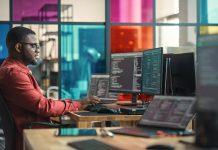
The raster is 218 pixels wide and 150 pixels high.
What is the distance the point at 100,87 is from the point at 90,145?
270 centimetres

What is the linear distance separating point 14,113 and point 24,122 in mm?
112

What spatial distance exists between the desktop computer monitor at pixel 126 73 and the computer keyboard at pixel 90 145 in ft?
7.30

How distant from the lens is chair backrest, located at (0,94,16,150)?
331 centimetres

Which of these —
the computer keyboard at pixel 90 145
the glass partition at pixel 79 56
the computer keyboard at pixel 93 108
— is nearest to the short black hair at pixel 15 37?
the computer keyboard at pixel 93 108

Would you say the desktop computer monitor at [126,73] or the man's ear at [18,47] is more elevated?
the man's ear at [18,47]

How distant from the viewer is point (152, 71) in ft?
12.8

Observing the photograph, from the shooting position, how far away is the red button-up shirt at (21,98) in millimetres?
3518

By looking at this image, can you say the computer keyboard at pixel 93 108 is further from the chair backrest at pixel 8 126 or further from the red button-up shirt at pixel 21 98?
the chair backrest at pixel 8 126

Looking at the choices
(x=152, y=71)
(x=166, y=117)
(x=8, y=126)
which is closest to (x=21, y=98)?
(x=8, y=126)

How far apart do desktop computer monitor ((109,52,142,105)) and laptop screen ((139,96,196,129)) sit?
181 centimetres

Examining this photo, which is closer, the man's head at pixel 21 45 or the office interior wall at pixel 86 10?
the man's head at pixel 21 45

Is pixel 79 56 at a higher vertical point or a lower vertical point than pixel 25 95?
higher

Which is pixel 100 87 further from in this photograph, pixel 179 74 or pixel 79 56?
pixel 79 56

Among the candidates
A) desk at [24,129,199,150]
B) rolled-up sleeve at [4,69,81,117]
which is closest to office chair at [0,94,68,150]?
rolled-up sleeve at [4,69,81,117]
